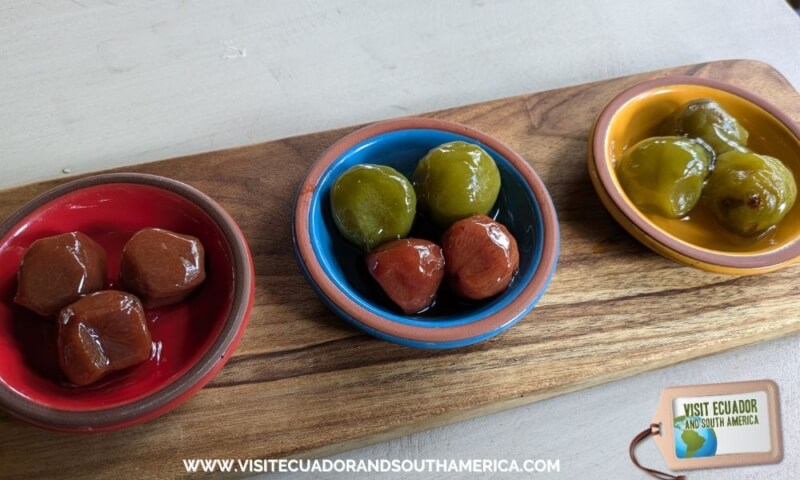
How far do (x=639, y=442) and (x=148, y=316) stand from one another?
100 centimetres

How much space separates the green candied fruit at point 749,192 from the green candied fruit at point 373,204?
0.69 m

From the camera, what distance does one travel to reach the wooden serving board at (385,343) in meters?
1.09

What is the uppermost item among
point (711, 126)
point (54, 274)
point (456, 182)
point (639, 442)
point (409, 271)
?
point (711, 126)

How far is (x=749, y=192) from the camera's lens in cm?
132

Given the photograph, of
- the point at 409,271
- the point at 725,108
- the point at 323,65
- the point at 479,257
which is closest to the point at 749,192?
the point at 725,108

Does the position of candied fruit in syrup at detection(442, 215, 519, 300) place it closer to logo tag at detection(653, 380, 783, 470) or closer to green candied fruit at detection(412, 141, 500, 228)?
green candied fruit at detection(412, 141, 500, 228)

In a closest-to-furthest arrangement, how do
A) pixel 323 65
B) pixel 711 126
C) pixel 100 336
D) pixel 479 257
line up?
pixel 100 336, pixel 479 257, pixel 711 126, pixel 323 65

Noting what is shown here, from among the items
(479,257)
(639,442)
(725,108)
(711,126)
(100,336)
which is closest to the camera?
(100,336)

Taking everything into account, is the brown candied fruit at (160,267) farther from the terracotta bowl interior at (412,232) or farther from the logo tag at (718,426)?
the logo tag at (718,426)

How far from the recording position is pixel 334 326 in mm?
1227

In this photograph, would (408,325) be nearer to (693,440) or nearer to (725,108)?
(693,440)

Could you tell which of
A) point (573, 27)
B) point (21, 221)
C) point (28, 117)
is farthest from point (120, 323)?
point (573, 27)

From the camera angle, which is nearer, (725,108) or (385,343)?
(385,343)

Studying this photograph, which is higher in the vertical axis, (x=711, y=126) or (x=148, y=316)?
(x=711, y=126)
